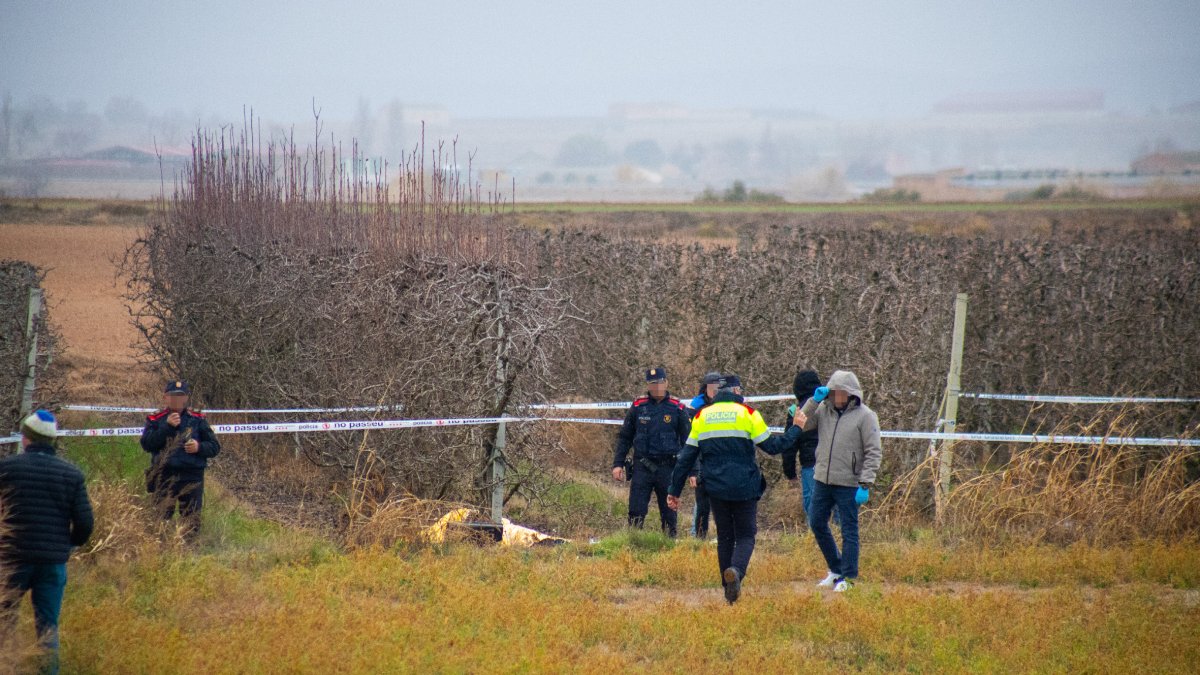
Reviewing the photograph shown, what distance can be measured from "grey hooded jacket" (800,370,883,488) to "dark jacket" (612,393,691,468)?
2.17m

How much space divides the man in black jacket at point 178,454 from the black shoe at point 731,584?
14.6 feet

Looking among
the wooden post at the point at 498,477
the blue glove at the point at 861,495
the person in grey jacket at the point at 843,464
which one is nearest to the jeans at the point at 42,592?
the wooden post at the point at 498,477

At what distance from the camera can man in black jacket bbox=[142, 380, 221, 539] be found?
9281 mm

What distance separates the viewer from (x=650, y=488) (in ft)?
36.1

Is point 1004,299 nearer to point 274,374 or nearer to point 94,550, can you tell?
point 274,374

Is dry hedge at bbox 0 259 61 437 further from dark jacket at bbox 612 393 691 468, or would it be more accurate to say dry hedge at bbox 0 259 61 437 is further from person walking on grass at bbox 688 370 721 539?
person walking on grass at bbox 688 370 721 539

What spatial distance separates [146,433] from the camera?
938 centimetres

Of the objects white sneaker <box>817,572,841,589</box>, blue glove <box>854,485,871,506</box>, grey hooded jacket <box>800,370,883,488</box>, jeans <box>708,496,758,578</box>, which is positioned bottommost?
white sneaker <box>817,572,841,589</box>

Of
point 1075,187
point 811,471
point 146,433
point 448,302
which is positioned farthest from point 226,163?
point 1075,187

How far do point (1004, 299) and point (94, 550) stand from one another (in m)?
11.7

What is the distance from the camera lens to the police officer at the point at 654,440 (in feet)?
35.0

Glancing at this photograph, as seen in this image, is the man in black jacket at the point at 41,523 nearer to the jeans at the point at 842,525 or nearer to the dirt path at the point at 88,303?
the jeans at the point at 842,525

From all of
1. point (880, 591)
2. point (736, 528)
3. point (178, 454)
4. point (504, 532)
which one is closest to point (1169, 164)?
point (504, 532)

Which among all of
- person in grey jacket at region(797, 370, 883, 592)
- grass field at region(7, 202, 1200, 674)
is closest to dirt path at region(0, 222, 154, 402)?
grass field at region(7, 202, 1200, 674)
